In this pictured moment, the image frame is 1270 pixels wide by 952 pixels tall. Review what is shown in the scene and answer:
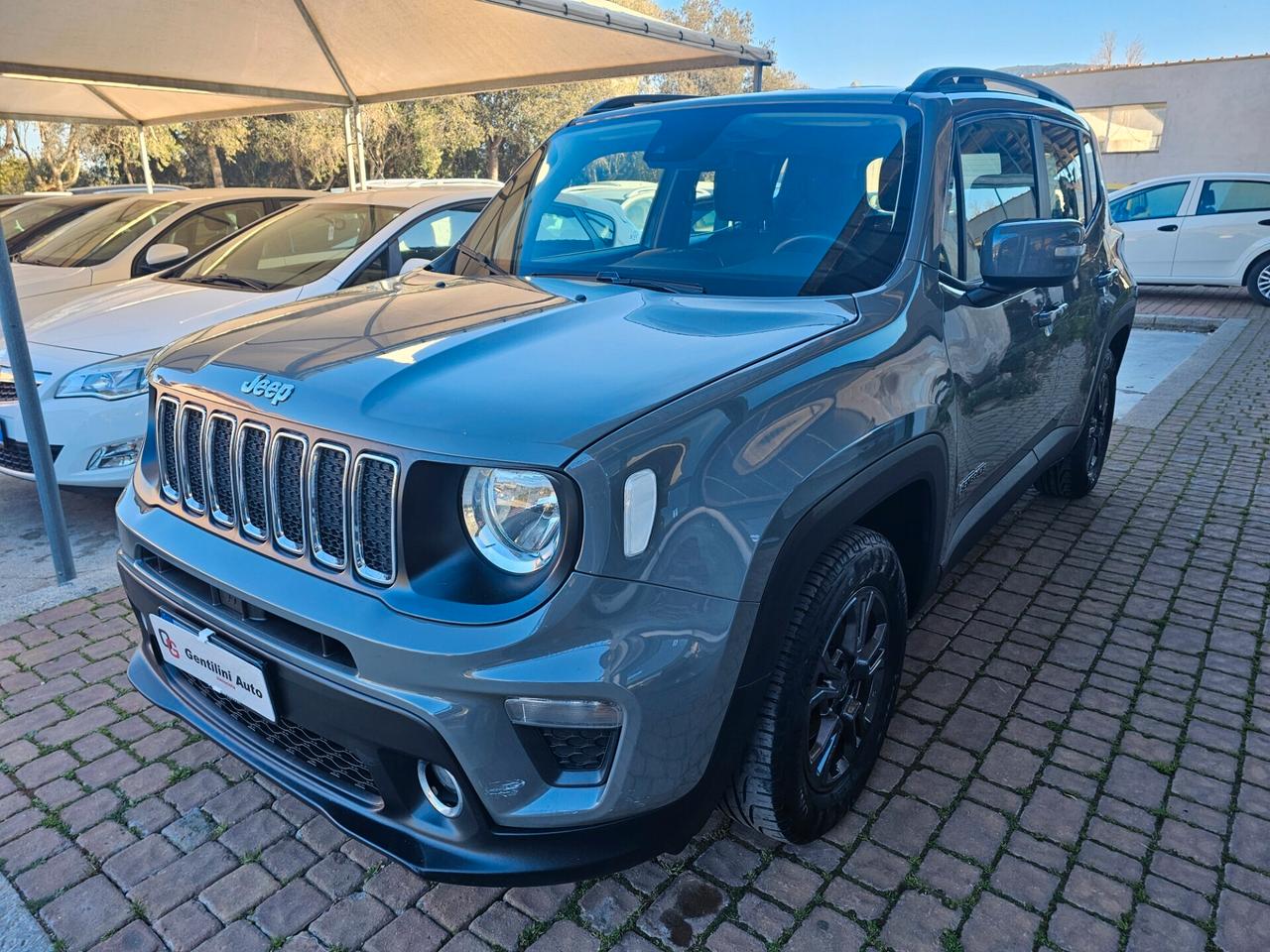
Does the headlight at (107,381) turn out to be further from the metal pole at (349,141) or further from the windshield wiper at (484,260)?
the metal pole at (349,141)

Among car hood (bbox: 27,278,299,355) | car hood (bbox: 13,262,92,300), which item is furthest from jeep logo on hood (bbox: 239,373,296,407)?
car hood (bbox: 13,262,92,300)

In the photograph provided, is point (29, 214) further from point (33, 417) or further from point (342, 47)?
point (33, 417)

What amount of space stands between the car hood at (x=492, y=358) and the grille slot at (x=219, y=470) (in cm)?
9

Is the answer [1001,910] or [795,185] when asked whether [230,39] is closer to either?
[795,185]

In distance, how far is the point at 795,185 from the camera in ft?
→ 8.94

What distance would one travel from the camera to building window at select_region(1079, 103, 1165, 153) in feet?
76.5

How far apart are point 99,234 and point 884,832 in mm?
8715

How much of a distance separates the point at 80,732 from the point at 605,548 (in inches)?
89.8

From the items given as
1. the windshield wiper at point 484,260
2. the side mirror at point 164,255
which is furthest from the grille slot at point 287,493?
the side mirror at point 164,255

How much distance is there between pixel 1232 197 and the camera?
12.0 m

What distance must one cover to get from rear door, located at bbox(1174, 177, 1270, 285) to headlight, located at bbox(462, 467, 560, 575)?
13.5 meters

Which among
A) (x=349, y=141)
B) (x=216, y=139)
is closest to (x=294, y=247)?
(x=349, y=141)

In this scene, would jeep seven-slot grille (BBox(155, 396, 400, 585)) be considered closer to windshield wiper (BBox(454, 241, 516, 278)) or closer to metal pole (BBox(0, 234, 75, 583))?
windshield wiper (BBox(454, 241, 516, 278))

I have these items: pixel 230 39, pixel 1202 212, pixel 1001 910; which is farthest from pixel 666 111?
pixel 1202 212
